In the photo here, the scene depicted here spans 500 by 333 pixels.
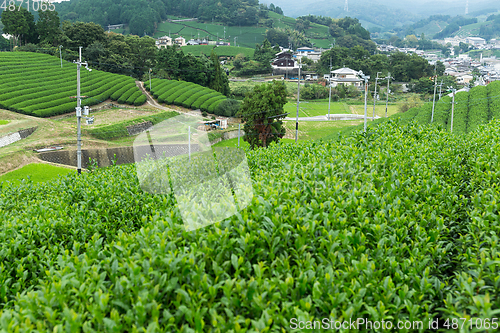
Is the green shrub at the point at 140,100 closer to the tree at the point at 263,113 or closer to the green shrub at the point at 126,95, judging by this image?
the green shrub at the point at 126,95

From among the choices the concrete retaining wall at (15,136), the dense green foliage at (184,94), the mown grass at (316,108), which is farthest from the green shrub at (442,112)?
the concrete retaining wall at (15,136)

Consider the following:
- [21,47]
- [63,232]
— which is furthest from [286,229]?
[21,47]

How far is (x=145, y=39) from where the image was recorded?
5991 cm

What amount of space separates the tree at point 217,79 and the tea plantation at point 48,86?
10923 mm

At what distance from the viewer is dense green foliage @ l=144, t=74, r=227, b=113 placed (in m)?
42.4

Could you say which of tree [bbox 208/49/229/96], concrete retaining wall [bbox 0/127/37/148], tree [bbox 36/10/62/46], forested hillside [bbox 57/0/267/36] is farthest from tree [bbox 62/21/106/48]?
forested hillside [bbox 57/0/267/36]

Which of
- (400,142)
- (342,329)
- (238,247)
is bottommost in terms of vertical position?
(342,329)

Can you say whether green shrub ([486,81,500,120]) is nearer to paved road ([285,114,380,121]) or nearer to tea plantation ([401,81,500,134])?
tea plantation ([401,81,500,134])

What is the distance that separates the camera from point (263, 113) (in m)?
26.3

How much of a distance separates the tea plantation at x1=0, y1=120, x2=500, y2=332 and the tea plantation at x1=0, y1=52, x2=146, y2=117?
28332 millimetres

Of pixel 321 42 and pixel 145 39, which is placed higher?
pixel 321 42

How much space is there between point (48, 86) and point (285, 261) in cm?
3987

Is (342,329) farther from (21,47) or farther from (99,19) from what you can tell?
(99,19)

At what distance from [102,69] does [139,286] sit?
174 ft
